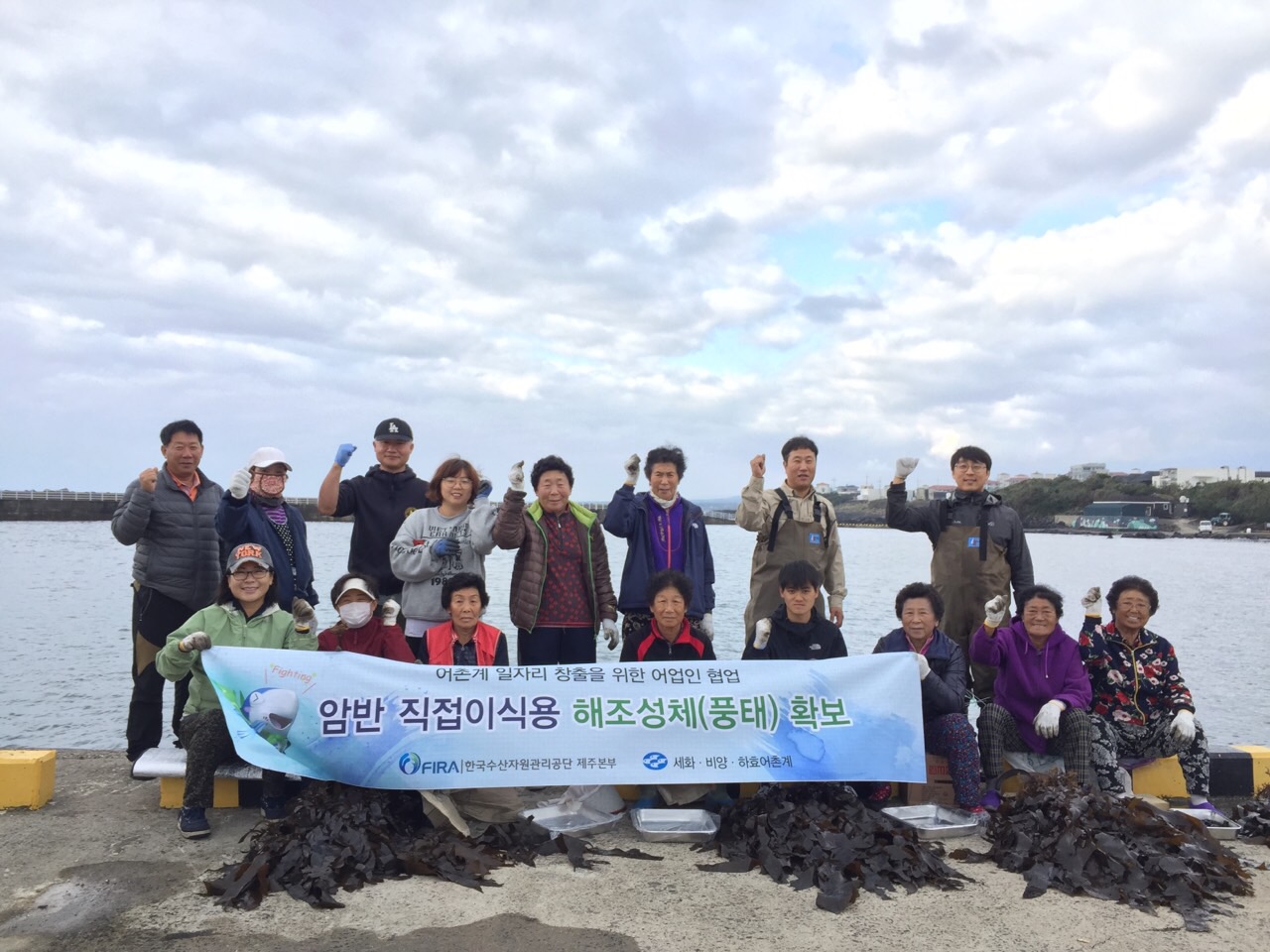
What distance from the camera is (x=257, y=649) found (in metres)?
4.75

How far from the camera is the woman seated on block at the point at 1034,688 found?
5.09 metres

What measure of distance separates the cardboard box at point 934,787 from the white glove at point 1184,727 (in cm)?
137

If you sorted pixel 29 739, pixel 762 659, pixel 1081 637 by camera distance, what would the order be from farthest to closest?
pixel 29 739
pixel 1081 637
pixel 762 659

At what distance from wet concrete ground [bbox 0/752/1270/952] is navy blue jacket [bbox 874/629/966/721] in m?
0.95

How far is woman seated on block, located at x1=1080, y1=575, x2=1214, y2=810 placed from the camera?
5262 millimetres

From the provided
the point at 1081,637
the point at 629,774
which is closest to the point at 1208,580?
the point at 1081,637

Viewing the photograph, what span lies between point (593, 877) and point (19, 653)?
620 inches

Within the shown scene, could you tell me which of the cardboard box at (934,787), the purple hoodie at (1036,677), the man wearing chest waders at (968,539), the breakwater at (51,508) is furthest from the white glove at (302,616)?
the breakwater at (51,508)

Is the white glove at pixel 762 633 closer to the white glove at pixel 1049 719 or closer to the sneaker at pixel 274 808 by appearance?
the white glove at pixel 1049 719

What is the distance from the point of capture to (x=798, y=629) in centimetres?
A: 516

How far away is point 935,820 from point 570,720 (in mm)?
1973

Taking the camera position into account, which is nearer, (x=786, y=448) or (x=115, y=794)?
(x=115, y=794)

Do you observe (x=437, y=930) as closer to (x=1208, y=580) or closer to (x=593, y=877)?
(x=593, y=877)

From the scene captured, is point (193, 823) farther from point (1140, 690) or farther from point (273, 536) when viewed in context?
point (1140, 690)
